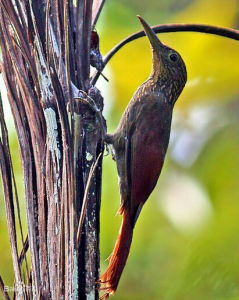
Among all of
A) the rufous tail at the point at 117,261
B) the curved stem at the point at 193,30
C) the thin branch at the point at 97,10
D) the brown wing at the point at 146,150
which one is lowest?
the rufous tail at the point at 117,261

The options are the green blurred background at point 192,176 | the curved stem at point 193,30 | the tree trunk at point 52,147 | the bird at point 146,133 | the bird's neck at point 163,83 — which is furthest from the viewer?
the green blurred background at point 192,176

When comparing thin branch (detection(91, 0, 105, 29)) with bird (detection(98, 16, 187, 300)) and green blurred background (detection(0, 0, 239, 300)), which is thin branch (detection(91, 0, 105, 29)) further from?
green blurred background (detection(0, 0, 239, 300))

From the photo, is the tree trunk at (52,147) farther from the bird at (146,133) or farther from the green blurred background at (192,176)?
the green blurred background at (192,176)

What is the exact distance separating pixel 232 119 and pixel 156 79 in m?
1.80

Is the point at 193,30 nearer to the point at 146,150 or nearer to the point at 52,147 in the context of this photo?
the point at 146,150

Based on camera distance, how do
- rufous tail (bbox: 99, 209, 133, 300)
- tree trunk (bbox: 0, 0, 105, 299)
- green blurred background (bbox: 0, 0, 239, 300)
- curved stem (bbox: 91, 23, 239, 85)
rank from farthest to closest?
green blurred background (bbox: 0, 0, 239, 300) → curved stem (bbox: 91, 23, 239, 85) → rufous tail (bbox: 99, 209, 133, 300) → tree trunk (bbox: 0, 0, 105, 299)

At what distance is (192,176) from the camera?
4.68 meters

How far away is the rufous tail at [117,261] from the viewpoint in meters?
2.13

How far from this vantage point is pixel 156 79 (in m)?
3.34

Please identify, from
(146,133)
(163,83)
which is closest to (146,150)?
(146,133)

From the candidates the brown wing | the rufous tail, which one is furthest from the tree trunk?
the brown wing

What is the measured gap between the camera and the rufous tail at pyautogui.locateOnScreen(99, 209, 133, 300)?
2135 millimetres

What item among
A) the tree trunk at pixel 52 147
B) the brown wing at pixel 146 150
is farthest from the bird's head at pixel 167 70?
the tree trunk at pixel 52 147

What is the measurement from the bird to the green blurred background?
1114mm
